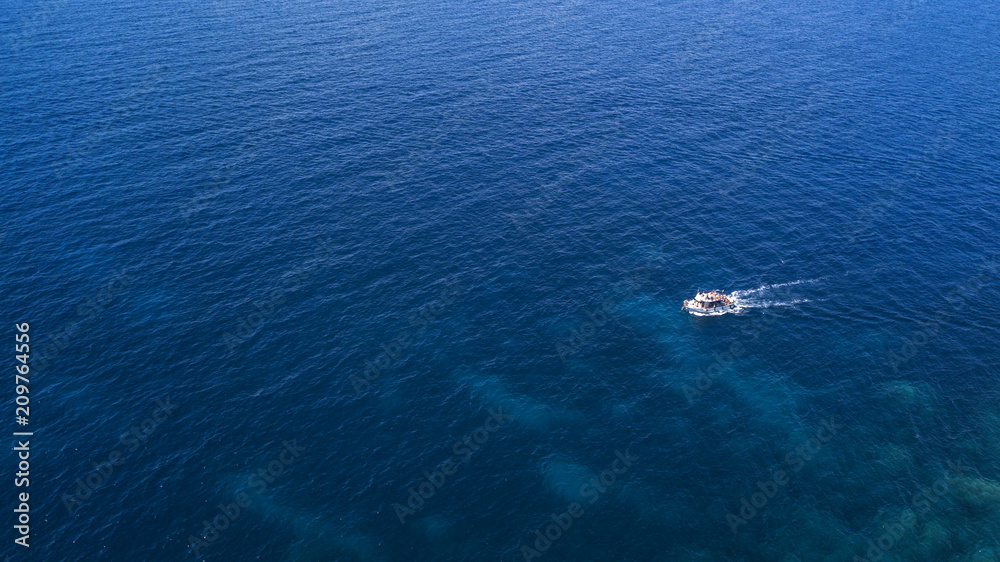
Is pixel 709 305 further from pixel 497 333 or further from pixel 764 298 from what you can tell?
pixel 497 333

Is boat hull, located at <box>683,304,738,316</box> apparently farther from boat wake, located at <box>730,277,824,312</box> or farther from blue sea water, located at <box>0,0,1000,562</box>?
boat wake, located at <box>730,277,824,312</box>

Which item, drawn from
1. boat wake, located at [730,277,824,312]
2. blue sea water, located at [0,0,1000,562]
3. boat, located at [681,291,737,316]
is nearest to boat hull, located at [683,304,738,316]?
boat, located at [681,291,737,316]

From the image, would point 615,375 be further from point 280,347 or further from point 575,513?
point 280,347

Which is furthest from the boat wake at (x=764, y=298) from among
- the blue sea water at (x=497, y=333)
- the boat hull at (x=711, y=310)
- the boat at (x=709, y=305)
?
the boat at (x=709, y=305)

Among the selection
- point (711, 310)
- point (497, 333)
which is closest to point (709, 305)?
point (711, 310)

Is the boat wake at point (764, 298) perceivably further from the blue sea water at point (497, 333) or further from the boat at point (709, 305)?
the boat at point (709, 305)

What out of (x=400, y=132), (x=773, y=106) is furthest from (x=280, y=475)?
(x=773, y=106)
